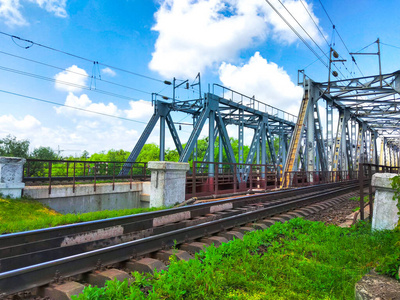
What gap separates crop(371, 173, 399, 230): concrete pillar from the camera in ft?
17.7

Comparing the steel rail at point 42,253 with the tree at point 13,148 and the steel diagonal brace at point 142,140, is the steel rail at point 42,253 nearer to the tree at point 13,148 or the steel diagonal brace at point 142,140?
the steel diagonal brace at point 142,140

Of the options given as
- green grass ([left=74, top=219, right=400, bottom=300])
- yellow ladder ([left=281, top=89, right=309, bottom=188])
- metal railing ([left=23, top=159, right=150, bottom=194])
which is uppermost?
yellow ladder ([left=281, top=89, right=309, bottom=188])

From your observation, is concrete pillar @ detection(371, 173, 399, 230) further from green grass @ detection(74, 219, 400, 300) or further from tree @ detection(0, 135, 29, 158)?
tree @ detection(0, 135, 29, 158)

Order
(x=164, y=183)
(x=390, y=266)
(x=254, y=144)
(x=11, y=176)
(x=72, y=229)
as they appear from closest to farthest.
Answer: (x=390, y=266) → (x=72, y=229) → (x=164, y=183) → (x=11, y=176) → (x=254, y=144)

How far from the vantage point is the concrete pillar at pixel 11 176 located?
9352mm

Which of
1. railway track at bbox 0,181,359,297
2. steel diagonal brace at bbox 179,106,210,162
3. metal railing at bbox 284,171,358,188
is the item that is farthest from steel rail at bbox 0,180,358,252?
metal railing at bbox 284,171,358,188

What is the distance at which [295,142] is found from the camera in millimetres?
18453

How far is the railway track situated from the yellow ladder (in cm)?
1118

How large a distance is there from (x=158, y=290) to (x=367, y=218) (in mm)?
6459

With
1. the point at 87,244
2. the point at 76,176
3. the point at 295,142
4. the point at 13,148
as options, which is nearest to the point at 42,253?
the point at 87,244

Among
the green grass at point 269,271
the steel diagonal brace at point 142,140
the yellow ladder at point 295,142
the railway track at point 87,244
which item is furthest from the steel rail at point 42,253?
the yellow ladder at point 295,142

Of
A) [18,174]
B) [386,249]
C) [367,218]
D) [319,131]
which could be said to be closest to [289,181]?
[319,131]

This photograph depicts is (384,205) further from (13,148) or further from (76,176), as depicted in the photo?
(13,148)

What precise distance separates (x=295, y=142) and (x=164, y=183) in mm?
12579
